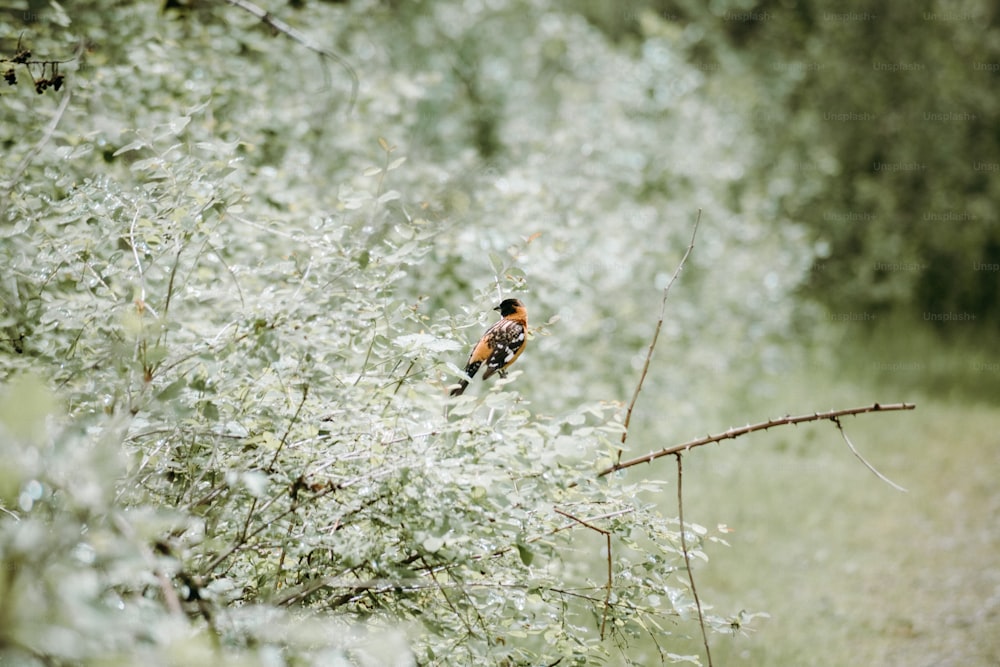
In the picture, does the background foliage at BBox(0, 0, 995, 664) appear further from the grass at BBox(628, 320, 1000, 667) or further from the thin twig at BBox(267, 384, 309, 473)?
the grass at BBox(628, 320, 1000, 667)

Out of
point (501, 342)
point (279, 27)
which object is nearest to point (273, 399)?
point (501, 342)

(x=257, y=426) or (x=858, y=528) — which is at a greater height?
(x=257, y=426)

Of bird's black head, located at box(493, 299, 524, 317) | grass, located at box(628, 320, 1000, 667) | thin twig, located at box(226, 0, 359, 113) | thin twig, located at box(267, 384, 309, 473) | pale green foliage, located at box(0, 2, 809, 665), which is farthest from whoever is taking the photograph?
grass, located at box(628, 320, 1000, 667)

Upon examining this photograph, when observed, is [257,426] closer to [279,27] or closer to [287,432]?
[287,432]

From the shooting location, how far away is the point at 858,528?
6.17 m

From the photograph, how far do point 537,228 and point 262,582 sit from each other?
2615 millimetres

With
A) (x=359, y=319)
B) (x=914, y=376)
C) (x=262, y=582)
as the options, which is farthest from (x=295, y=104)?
(x=914, y=376)

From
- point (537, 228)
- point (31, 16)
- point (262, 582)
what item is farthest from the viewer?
point (31, 16)

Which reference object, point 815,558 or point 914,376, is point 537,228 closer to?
point 815,558

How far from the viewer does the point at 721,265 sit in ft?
30.0

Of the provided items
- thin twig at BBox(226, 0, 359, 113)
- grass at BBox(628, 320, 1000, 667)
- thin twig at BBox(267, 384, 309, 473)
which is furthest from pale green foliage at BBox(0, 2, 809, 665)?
grass at BBox(628, 320, 1000, 667)

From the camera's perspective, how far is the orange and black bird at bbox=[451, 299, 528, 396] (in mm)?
2500

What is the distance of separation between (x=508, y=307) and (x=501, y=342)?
14 cm

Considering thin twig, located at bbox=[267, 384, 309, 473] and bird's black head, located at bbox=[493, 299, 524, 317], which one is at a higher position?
bird's black head, located at bbox=[493, 299, 524, 317]
